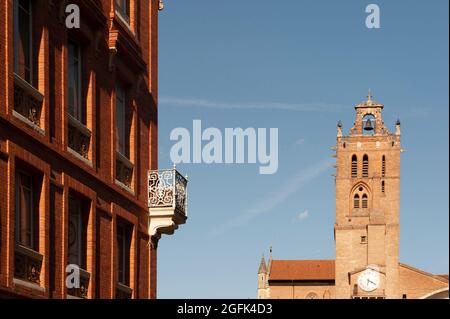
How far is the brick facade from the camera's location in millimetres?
13477

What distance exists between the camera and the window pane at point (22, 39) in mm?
14234

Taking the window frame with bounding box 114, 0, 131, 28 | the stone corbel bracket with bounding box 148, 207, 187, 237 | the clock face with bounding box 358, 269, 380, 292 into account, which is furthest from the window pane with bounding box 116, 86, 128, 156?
the clock face with bounding box 358, 269, 380, 292

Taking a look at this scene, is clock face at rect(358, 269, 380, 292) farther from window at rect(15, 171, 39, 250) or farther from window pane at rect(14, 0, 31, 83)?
window pane at rect(14, 0, 31, 83)

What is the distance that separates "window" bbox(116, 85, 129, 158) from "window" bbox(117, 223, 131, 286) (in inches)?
66.6

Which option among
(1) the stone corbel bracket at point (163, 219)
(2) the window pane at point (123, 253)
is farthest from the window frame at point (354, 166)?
(2) the window pane at point (123, 253)

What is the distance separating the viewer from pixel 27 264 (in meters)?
14.1

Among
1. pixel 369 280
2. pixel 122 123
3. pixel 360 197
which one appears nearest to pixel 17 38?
pixel 122 123

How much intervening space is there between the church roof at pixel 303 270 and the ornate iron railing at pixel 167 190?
366 ft

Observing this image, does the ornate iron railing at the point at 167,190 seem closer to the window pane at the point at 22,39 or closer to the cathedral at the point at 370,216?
the window pane at the point at 22,39

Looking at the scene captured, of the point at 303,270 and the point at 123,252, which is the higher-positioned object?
the point at 123,252

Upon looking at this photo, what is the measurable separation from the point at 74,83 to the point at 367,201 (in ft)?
326

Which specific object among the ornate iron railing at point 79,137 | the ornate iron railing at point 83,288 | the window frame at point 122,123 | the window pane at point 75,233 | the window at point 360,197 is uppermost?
the window at point 360,197

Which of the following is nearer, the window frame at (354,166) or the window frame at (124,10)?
the window frame at (124,10)

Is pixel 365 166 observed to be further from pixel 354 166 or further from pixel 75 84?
pixel 75 84
